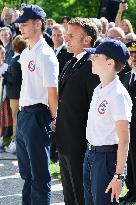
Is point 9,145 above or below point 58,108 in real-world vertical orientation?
below

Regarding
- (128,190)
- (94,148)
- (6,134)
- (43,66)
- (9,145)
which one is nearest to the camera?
(94,148)

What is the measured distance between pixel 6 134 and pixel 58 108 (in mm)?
5369

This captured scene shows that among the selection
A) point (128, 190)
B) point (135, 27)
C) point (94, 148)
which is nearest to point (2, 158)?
point (128, 190)

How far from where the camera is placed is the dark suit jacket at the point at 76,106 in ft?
15.6

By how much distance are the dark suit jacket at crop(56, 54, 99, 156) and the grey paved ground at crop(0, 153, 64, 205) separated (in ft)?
5.57

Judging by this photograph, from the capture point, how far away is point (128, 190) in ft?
21.3

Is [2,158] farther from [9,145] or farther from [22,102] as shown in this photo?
[22,102]

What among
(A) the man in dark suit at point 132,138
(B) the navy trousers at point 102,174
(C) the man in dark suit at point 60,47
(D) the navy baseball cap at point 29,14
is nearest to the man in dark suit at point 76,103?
(D) the navy baseball cap at point 29,14

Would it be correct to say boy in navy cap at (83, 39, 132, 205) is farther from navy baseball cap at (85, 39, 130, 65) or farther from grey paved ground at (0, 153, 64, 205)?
grey paved ground at (0, 153, 64, 205)

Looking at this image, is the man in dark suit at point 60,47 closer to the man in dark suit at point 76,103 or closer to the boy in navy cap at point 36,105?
the boy in navy cap at point 36,105

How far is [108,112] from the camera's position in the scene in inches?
155

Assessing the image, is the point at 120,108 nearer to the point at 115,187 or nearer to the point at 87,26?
the point at 115,187

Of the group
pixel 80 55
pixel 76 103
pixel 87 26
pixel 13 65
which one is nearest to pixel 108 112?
pixel 76 103

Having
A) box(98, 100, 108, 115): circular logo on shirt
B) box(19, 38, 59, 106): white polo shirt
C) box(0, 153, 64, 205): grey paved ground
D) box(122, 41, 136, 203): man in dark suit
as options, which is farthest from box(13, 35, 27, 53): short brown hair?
box(98, 100, 108, 115): circular logo on shirt
